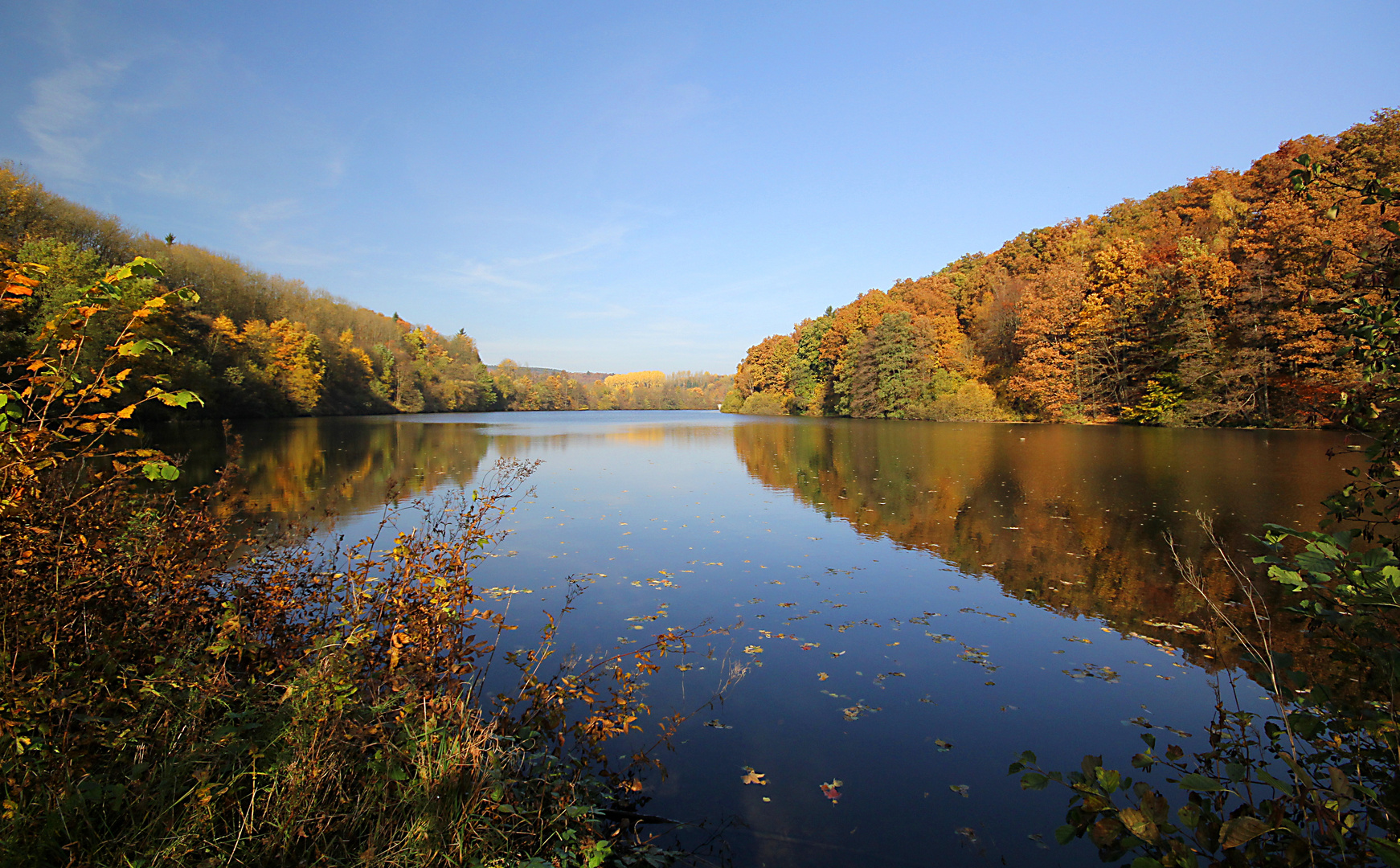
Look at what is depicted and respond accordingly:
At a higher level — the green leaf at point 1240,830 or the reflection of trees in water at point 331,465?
the green leaf at point 1240,830

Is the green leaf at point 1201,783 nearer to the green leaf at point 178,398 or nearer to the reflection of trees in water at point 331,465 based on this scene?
the green leaf at point 178,398

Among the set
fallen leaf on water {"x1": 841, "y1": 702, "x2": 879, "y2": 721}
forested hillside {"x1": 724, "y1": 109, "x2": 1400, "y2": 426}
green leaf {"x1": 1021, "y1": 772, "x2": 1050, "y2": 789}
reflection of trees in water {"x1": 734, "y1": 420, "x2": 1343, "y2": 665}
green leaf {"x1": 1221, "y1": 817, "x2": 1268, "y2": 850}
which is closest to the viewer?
green leaf {"x1": 1221, "y1": 817, "x2": 1268, "y2": 850}

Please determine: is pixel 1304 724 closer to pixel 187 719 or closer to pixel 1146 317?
pixel 187 719

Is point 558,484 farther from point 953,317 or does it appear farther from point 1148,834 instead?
point 953,317

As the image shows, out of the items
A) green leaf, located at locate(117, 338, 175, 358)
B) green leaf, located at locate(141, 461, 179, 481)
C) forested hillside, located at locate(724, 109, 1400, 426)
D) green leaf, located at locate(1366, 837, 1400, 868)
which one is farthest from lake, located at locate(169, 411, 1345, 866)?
forested hillside, located at locate(724, 109, 1400, 426)

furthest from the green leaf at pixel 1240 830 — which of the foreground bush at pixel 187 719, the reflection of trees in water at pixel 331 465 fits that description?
the reflection of trees in water at pixel 331 465

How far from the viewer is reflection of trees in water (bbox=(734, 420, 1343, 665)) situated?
7.32m

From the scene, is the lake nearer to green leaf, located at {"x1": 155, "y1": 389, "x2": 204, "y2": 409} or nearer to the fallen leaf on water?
the fallen leaf on water

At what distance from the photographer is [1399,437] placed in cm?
246

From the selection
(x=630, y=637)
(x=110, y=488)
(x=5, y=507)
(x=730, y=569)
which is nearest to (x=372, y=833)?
(x=5, y=507)

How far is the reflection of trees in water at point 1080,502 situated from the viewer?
24.0ft

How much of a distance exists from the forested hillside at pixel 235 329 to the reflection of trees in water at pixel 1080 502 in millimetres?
8491

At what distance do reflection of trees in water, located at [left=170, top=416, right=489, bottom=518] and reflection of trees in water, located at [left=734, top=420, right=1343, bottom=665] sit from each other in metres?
8.55

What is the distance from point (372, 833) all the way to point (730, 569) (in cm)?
592
